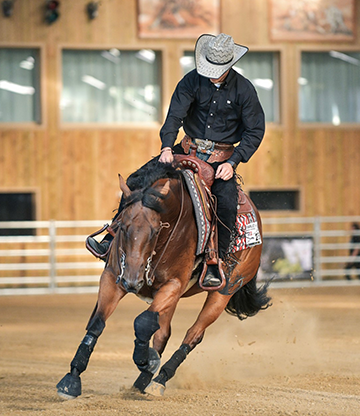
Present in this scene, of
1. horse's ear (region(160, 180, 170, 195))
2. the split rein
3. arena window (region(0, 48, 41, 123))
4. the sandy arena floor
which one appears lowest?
the sandy arena floor

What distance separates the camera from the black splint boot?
16.8ft

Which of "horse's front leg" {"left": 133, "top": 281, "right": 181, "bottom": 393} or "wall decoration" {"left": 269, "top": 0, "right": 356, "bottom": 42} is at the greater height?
"wall decoration" {"left": 269, "top": 0, "right": 356, "bottom": 42}

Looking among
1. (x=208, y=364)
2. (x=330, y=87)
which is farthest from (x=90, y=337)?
(x=330, y=87)

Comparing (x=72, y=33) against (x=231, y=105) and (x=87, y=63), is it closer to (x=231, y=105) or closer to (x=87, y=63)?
(x=87, y=63)

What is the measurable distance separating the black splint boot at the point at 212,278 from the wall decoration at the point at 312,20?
12182mm

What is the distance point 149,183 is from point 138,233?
0.43 meters

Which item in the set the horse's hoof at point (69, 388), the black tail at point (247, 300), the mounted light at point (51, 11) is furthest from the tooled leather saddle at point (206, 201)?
the mounted light at point (51, 11)

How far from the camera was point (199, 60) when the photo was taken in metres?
5.22

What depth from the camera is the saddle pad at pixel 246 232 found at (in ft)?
18.9

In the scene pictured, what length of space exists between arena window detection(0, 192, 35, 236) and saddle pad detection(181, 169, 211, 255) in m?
11.0

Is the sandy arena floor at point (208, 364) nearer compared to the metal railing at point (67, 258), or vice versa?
the sandy arena floor at point (208, 364)

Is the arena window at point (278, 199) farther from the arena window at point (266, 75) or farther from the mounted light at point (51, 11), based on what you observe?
the mounted light at point (51, 11)

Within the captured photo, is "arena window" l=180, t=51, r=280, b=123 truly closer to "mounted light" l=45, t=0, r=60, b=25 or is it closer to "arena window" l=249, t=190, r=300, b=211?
"arena window" l=249, t=190, r=300, b=211


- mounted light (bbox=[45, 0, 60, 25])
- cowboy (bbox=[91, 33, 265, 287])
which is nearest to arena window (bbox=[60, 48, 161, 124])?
mounted light (bbox=[45, 0, 60, 25])
